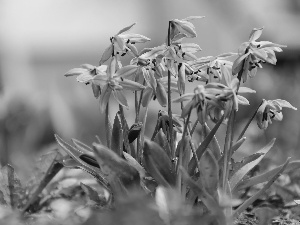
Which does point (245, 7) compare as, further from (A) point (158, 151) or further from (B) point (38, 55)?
(A) point (158, 151)

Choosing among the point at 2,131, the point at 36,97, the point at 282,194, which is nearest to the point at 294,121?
the point at 36,97

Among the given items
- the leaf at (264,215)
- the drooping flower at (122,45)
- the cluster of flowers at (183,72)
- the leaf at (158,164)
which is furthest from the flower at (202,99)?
the leaf at (264,215)

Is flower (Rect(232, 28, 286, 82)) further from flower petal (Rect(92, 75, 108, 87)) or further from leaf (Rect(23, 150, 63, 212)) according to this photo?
leaf (Rect(23, 150, 63, 212))

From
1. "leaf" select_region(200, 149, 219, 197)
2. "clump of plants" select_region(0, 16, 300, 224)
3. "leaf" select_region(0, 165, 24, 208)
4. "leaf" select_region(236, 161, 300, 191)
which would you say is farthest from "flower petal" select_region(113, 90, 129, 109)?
"leaf" select_region(0, 165, 24, 208)

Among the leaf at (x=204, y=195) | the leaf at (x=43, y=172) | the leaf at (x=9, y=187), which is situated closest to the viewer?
the leaf at (x=204, y=195)

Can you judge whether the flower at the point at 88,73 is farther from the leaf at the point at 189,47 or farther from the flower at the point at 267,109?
the flower at the point at 267,109

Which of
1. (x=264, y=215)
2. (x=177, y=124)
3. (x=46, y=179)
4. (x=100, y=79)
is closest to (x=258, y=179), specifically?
(x=264, y=215)

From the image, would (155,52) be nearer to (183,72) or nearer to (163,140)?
(183,72)

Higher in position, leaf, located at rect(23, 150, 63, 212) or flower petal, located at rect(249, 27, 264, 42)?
flower petal, located at rect(249, 27, 264, 42)
